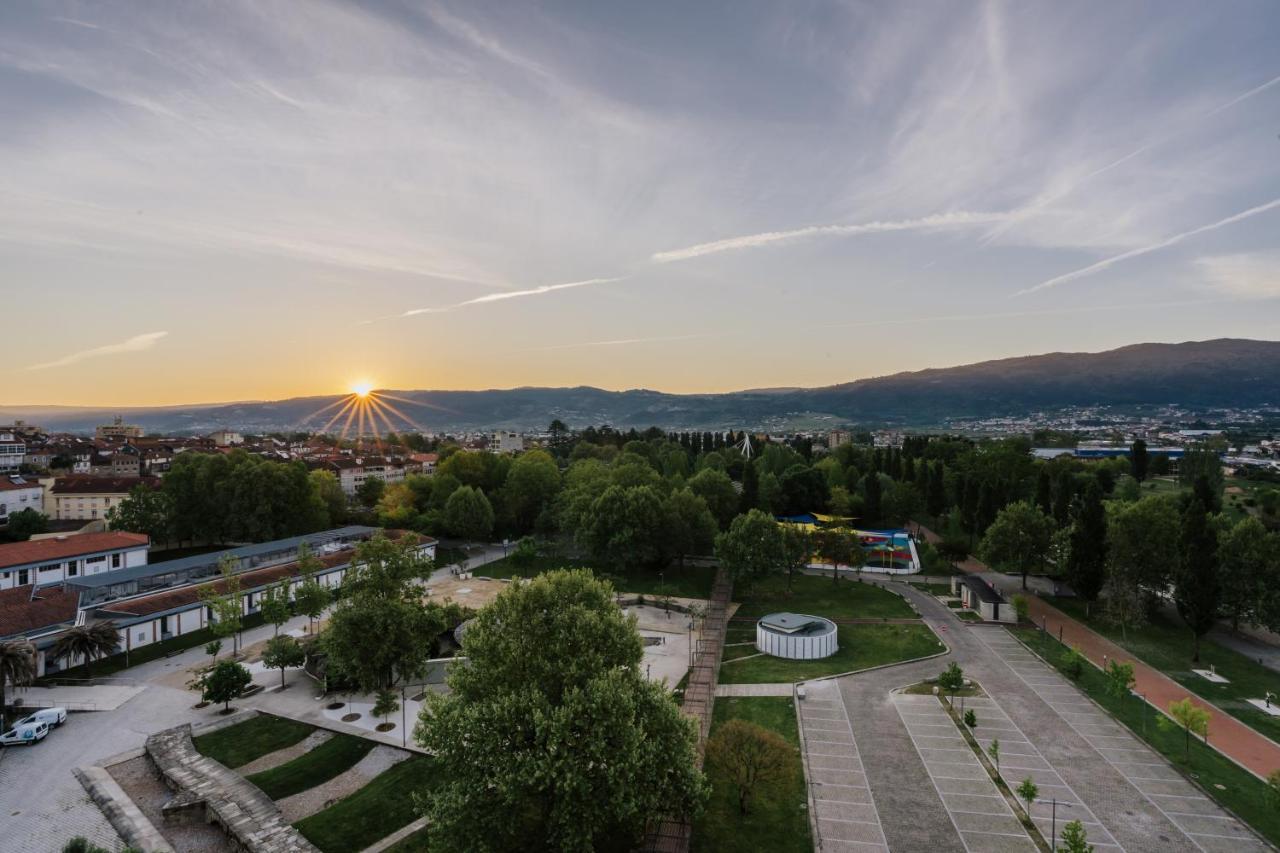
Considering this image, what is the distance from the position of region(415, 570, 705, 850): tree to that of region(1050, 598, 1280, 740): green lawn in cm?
2948

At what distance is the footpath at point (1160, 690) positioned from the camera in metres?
26.7

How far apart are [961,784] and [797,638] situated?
1419cm

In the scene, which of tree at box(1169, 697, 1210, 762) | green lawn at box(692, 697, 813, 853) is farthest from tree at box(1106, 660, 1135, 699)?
green lawn at box(692, 697, 813, 853)

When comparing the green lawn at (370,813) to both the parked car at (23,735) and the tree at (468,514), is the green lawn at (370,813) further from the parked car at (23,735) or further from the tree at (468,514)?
the tree at (468,514)

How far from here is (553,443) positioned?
535 feet

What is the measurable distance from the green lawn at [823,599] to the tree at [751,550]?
2.43 meters

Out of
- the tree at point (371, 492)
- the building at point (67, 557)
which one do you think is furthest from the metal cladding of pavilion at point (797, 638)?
the tree at point (371, 492)

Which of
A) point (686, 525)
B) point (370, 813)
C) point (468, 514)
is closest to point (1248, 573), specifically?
point (686, 525)

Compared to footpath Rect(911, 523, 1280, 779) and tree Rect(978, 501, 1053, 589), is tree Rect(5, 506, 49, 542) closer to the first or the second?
tree Rect(978, 501, 1053, 589)

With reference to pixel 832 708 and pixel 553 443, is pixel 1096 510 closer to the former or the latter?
pixel 832 708

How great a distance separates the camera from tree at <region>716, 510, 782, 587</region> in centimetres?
4994

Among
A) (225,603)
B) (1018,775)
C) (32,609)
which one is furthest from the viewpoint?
(225,603)

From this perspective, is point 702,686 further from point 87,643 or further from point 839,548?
point 87,643

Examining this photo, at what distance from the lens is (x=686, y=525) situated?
193 ft
